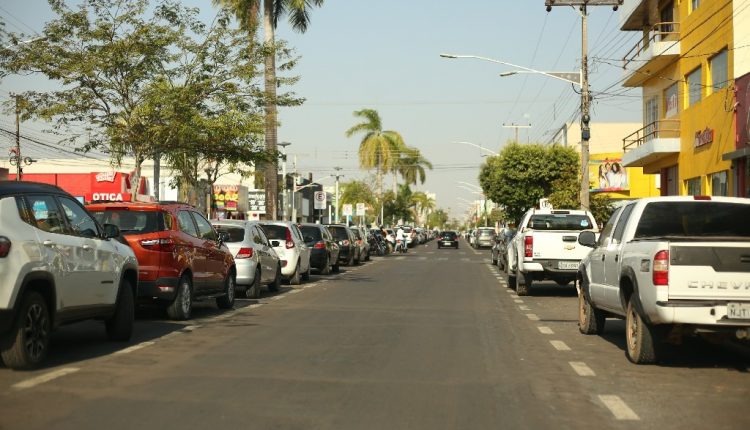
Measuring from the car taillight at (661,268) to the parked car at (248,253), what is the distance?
1015cm

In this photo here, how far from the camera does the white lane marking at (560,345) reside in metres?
11.5

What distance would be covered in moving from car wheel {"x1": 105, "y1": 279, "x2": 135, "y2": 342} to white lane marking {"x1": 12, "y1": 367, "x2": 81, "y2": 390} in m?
2.00

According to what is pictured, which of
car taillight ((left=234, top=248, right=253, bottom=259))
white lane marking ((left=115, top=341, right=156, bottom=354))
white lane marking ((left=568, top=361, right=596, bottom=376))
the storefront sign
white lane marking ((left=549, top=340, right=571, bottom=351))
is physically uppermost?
the storefront sign

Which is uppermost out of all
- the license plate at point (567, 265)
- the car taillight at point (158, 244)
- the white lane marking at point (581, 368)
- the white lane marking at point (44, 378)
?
the car taillight at point (158, 244)

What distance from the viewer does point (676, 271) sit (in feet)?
30.1

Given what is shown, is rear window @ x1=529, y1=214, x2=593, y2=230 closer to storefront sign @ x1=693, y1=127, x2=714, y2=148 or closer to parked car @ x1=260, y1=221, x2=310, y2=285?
parked car @ x1=260, y1=221, x2=310, y2=285

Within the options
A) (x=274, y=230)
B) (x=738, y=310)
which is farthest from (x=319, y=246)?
(x=738, y=310)

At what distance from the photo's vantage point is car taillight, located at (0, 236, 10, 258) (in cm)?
838

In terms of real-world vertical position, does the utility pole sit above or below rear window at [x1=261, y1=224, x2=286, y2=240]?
above

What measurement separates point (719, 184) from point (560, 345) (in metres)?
17.6

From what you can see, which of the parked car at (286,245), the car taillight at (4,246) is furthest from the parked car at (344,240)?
the car taillight at (4,246)

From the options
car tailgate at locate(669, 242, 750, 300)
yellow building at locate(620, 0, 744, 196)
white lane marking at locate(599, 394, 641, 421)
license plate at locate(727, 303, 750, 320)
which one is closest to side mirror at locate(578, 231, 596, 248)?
car tailgate at locate(669, 242, 750, 300)

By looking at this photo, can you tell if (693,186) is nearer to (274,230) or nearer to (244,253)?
(274,230)

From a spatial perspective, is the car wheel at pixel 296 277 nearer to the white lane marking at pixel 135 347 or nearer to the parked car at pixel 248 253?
the parked car at pixel 248 253
